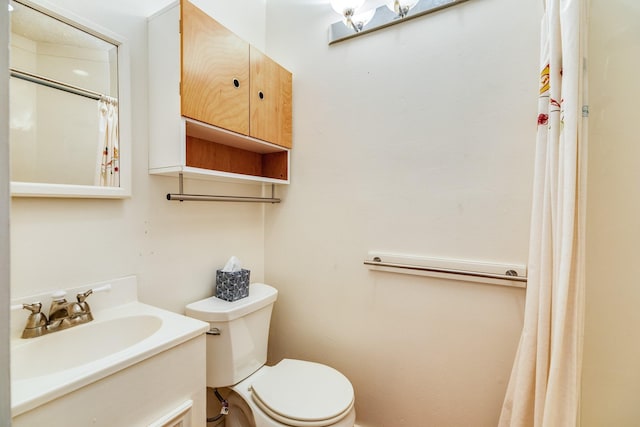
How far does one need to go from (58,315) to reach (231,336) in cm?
57

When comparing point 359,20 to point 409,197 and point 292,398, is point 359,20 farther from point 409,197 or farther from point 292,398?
point 292,398

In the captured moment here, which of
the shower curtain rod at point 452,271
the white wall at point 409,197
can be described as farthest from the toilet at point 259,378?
the shower curtain rod at point 452,271

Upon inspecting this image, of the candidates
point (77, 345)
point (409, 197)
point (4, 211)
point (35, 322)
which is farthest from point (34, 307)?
point (409, 197)

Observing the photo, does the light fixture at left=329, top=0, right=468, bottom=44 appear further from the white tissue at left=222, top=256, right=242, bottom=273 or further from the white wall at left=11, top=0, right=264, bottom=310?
the white tissue at left=222, top=256, right=242, bottom=273

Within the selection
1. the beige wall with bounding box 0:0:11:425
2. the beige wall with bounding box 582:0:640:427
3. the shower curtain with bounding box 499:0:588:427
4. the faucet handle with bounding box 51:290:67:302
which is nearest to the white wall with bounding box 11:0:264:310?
the faucet handle with bounding box 51:290:67:302

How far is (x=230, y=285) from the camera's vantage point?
4.10 feet

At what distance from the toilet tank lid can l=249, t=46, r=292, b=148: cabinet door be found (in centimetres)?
77

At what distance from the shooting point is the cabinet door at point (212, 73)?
979 mm

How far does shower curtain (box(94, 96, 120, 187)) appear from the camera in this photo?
3.14ft

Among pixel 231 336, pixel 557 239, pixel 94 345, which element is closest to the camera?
pixel 557 239

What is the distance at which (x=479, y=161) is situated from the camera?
1099 millimetres

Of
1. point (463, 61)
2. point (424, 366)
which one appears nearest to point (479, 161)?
point (463, 61)

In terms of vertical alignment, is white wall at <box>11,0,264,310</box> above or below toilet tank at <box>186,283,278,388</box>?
above

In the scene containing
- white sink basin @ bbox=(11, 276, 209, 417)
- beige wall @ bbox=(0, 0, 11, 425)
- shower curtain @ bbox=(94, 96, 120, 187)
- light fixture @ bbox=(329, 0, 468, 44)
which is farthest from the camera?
light fixture @ bbox=(329, 0, 468, 44)
